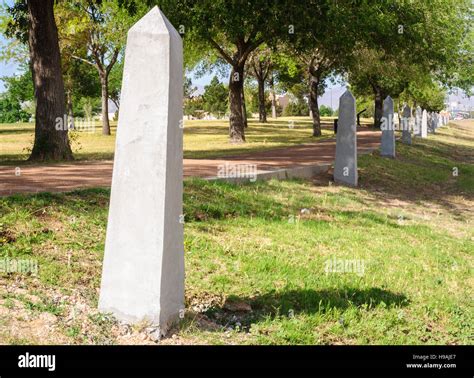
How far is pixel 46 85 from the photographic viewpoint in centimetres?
1645

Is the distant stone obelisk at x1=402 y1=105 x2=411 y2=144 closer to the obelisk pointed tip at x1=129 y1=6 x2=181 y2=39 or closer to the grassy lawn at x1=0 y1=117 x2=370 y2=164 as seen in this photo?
the grassy lawn at x1=0 y1=117 x2=370 y2=164

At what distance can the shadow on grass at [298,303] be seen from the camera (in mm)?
5699

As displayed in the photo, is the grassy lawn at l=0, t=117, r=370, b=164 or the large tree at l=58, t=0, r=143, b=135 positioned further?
the large tree at l=58, t=0, r=143, b=135

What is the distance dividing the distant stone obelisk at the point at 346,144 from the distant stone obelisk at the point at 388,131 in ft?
21.0

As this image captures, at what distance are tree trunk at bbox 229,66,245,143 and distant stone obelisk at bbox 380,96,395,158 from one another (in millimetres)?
7645

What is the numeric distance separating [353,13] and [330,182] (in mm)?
9386

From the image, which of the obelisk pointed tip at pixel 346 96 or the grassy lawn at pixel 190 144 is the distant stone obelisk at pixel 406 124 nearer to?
the grassy lawn at pixel 190 144

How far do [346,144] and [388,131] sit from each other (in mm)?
6540

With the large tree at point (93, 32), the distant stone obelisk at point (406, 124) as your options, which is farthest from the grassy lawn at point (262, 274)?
the large tree at point (93, 32)

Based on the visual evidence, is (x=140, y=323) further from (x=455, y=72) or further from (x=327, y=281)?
(x=455, y=72)

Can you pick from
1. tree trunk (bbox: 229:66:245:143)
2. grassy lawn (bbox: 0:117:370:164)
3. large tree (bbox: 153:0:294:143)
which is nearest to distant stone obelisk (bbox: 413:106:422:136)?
grassy lawn (bbox: 0:117:370:164)

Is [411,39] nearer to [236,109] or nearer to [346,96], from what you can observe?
[236,109]

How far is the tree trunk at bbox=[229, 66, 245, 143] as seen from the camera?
90.4ft
